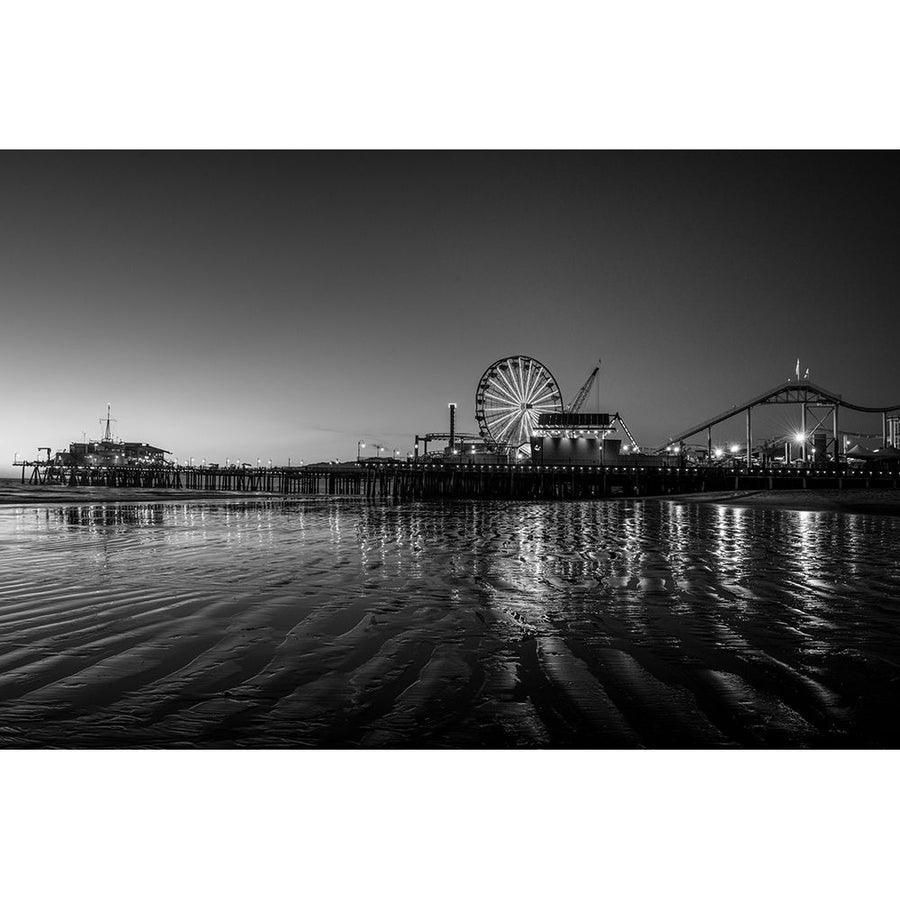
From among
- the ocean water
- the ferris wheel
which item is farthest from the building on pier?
the ocean water

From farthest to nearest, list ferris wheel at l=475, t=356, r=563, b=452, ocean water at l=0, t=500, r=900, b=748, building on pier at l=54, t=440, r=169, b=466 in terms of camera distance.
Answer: building on pier at l=54, t=440, r=169, b=466
ferris wheel at l=475, t=356, r=563, b=452
ocean water at l=0, t=500, r=900, b=748

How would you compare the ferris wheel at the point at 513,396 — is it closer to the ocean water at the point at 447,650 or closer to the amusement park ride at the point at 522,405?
the amusement park ride at the point at 522,405

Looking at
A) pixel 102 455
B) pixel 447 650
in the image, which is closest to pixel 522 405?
pixel 447 650

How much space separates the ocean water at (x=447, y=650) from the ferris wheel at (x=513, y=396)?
6504cm

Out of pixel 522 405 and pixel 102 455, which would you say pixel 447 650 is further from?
pixel 102 455

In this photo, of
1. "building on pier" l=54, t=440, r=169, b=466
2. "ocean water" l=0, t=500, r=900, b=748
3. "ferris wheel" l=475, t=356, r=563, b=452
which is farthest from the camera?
"building on pier" l=54, t=440, r=169, b=466

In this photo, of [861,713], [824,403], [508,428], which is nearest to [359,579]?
[861,713]

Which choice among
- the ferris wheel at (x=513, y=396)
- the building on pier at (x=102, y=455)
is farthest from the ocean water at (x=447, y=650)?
the building on pier at (x=102, y=455)

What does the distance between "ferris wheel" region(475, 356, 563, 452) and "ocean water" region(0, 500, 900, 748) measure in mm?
65042

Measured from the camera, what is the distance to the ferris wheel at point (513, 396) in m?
76.1

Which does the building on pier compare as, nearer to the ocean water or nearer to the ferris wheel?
the ferris wheel

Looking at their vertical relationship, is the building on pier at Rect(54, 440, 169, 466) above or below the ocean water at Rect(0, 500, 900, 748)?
above

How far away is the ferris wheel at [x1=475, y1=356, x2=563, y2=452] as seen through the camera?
76.1m

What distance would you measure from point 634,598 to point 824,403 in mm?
105853
